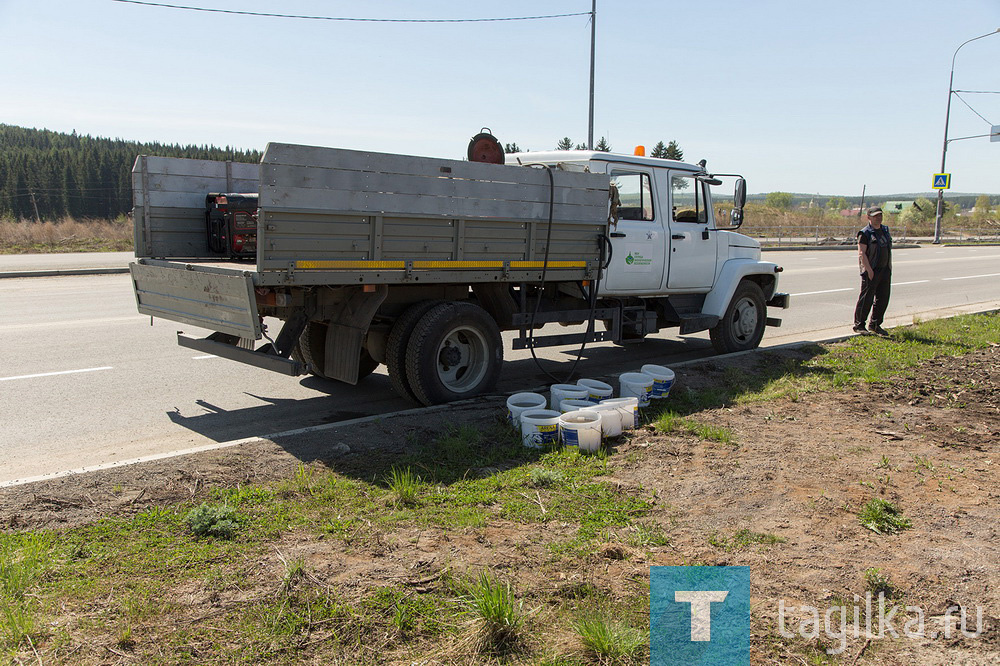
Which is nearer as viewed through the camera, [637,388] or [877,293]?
[637,388]

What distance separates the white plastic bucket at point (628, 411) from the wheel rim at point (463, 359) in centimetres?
146

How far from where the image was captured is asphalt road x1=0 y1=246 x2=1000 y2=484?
5773mm

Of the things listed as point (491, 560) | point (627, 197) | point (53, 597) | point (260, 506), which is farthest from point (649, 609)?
point (627, 197)

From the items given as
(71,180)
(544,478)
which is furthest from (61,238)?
(71,180)

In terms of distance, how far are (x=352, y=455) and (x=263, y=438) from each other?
30.9 inches

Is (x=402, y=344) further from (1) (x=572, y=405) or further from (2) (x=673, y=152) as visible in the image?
(2) (x=673, y=152)

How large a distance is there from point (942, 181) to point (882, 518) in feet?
143

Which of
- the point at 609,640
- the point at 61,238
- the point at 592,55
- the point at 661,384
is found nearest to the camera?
the point at 609,640

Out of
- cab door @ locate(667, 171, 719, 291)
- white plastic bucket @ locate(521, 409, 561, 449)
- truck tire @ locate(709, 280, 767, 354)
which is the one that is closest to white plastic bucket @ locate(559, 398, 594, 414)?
white plastic bucket @ locate(521, 409, 561, 449)

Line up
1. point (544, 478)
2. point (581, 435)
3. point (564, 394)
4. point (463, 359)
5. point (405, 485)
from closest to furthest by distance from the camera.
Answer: point (405, 485) → point (544, 478) → point (581, 435) → point (564, 394) → point (463, 359)

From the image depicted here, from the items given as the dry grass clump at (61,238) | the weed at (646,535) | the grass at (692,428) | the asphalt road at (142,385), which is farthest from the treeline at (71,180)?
the weed at (646,535)

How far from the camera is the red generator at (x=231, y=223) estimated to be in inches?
303

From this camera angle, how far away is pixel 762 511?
432cm

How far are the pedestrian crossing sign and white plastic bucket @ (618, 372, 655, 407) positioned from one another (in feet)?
136
